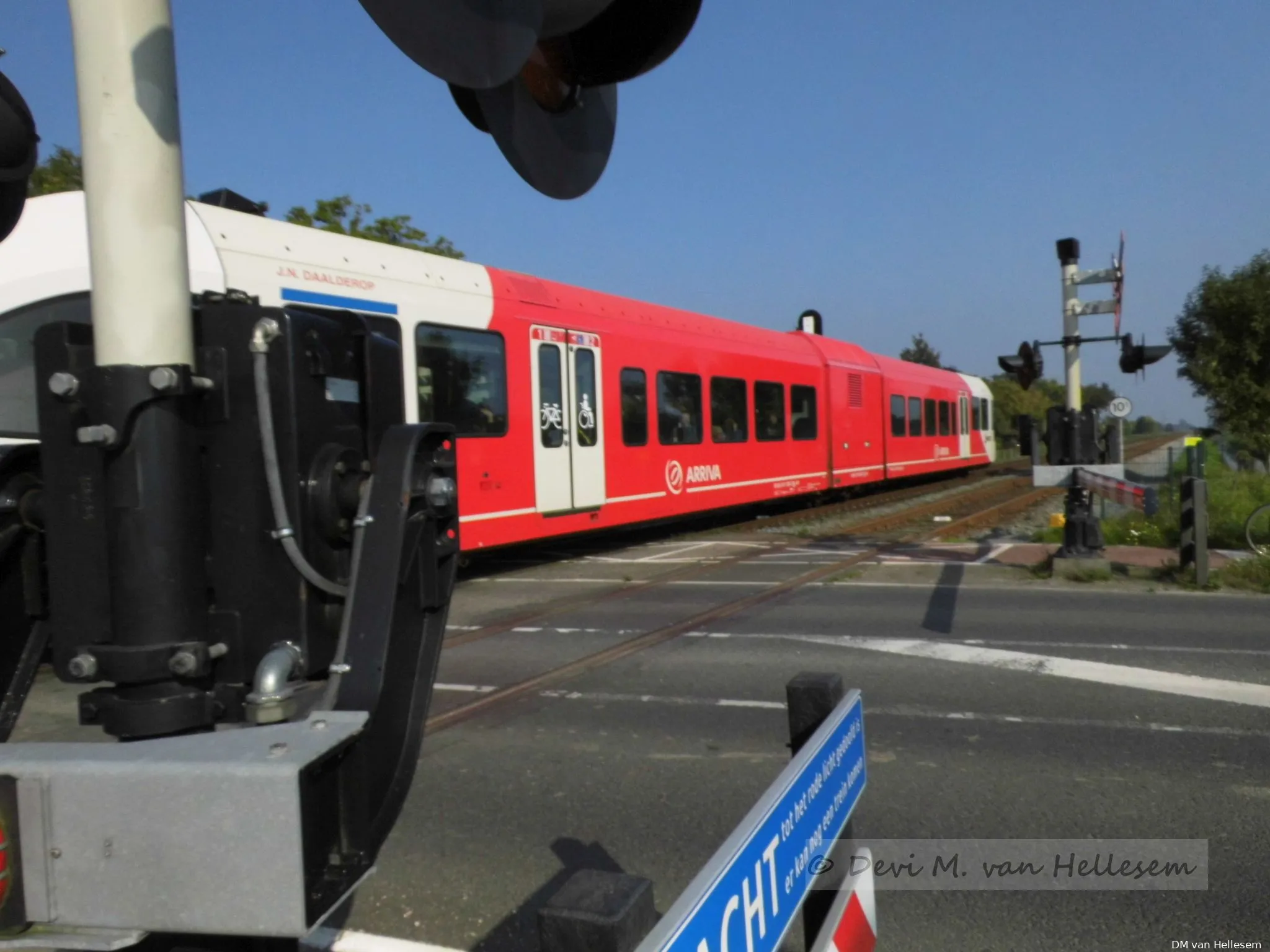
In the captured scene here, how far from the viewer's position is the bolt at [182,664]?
1812 mm

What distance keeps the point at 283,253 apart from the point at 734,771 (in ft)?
20.2

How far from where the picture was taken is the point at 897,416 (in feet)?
85.0

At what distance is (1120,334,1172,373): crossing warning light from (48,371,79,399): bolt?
1157cm

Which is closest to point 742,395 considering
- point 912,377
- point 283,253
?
point 283,253

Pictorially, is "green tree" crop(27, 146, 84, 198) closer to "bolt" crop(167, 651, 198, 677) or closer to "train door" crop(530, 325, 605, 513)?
"train door" crop(530, 325, 605, 513)

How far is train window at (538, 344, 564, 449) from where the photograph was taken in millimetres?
12125

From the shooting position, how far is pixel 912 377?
1075 inches

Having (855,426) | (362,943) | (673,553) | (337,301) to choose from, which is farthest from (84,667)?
(855,426)

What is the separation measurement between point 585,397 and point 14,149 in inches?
414

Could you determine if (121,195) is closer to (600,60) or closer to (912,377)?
(600,60)

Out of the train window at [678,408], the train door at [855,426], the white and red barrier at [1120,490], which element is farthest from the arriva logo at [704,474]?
the white and red barrier at [1120,490]

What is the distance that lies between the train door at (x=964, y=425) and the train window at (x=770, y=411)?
51.9 feet

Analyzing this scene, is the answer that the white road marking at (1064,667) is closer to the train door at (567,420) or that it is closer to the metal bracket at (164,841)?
the train door at (567,420)

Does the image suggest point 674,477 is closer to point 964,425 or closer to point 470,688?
point 470,688
